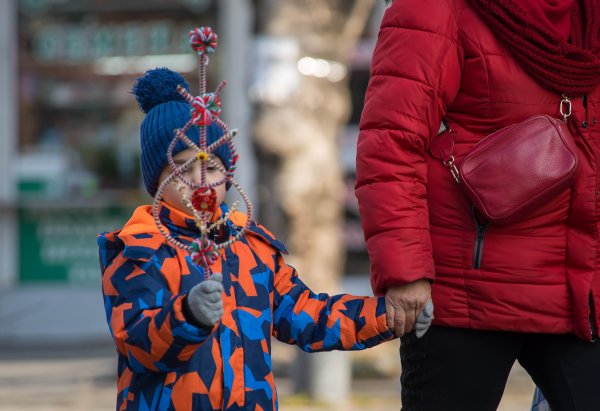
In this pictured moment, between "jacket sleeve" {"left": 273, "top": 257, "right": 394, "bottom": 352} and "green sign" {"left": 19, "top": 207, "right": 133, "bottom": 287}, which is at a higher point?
"jacket sleeve" {"left": 273, "top": 257, "right": 394, "bottom": 352}

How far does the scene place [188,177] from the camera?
2451 mm

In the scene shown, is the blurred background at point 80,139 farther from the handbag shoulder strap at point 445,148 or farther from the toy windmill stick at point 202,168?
the toy windmill stick at point 202,168

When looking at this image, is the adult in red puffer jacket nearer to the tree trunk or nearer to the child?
the child

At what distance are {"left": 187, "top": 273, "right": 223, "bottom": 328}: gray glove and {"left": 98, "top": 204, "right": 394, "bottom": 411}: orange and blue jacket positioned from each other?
0.11 feet

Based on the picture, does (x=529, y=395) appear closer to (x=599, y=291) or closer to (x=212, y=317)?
(x=599, y=291)

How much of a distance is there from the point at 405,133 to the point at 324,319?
493mm

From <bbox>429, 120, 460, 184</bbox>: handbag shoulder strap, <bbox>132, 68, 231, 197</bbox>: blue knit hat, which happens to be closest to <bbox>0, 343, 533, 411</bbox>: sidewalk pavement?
<bbox>429, 120, 460, 184</bbox>: handbag shoulder strap

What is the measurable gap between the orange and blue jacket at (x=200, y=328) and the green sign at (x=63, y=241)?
25.3ft

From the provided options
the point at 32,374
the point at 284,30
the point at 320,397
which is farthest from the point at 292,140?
the point at 32,374

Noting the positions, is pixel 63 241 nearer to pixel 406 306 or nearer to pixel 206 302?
pixel 406 306

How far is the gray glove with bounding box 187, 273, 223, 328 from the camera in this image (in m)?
2.18

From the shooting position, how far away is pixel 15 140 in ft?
34.2

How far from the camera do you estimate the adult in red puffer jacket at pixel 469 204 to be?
2639 millimetres

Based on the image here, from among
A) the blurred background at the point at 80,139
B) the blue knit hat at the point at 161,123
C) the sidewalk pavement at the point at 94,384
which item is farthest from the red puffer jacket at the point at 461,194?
the blurred background at the point at 80,139
